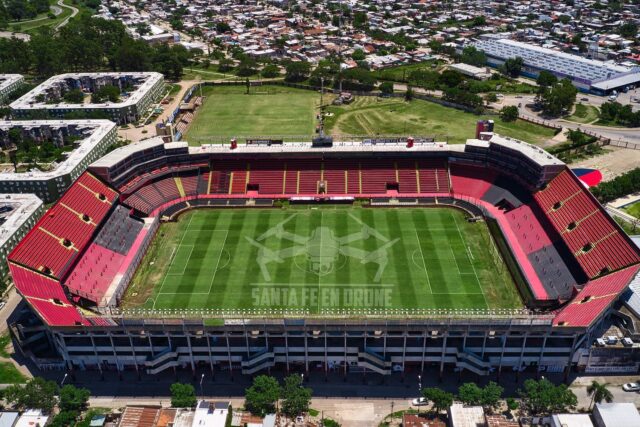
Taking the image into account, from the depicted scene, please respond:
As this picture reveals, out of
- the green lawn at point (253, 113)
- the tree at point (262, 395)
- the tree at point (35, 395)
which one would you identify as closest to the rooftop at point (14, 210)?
the tree at point (35, 395)

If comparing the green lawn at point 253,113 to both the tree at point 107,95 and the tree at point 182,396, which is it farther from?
the tree at point 182,396

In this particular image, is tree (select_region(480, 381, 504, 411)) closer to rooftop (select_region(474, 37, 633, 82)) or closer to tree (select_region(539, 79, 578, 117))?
tree (select_region(539, 79, 578, 117))

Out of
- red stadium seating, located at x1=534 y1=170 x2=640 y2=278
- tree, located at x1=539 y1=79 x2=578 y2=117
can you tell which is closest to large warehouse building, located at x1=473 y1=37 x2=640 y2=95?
tree, located at x1=539 y1=79 x2=578 y2=117

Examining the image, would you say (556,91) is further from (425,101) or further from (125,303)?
(125,303)

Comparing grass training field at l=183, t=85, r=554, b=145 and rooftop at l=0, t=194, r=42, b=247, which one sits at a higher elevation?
rooftop at l=0, t=194, r=42, b=247

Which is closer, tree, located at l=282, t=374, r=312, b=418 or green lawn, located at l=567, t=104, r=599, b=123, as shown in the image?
tree, located at l=282, t=374, r=312, b=418

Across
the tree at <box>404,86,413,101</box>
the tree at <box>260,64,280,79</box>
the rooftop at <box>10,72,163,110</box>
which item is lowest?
the tree at <box>260,64,280,79</box>
